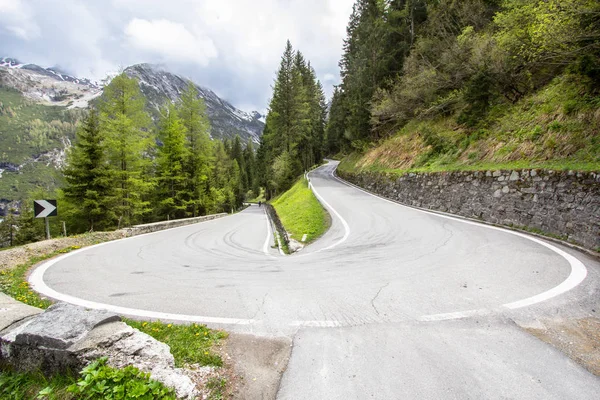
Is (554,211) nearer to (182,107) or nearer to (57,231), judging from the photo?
(182,107)

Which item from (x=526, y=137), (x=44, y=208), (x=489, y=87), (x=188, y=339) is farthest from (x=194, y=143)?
(x=188, y=339)

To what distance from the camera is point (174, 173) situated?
2545cm

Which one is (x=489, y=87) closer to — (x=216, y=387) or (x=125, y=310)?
(x=216, y=387)

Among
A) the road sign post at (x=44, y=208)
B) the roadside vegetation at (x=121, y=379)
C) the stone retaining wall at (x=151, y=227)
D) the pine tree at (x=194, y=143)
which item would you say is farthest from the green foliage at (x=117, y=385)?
the pine tree at (x=194, y=143)

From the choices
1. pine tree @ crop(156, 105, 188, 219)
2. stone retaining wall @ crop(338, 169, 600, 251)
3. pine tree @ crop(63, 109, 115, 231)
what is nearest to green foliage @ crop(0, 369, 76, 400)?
stone retaining wall @ crop(338, 169, 600, 251)

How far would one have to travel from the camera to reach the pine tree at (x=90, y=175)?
58.7 ft

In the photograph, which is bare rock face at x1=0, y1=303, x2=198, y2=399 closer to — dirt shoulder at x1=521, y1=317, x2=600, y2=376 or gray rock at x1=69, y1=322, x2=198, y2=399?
gray rock at x1=69, y1=322, x2=198, y2=399

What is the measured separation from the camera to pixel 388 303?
391 cm

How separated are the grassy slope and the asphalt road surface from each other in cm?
370

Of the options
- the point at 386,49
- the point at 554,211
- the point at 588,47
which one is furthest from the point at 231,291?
the point at 386,49

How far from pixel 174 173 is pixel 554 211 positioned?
2668cm

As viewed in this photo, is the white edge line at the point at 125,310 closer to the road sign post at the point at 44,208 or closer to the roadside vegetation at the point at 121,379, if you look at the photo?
the roadside vegetation at the point at 121,379

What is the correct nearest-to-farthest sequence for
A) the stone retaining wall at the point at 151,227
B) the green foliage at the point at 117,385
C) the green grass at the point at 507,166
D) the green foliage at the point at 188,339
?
1. the green foliage at the point at 117,385
2. the green foliage at the point at 188,339
3. the green grass at the point at 507,166
4. the stone retaining wall at the point at 151,227

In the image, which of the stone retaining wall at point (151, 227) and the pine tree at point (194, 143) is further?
the pine tree at point (194, 143)
